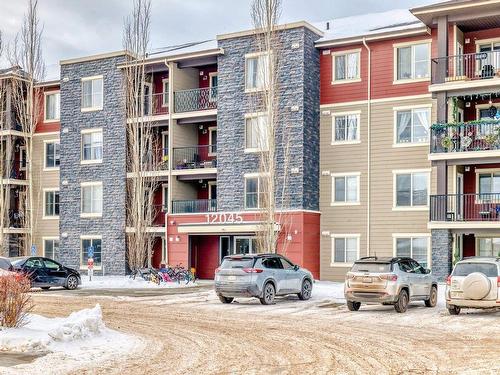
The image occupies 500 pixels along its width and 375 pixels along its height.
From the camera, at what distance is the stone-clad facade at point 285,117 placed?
117 feet

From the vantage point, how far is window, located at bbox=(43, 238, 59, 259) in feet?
150

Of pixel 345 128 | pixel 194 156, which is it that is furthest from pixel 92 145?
pixel 345 128

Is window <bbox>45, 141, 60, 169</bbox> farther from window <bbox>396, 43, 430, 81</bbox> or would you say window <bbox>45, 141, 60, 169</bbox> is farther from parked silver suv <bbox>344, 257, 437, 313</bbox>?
parked silver suv <bbox>344, 257, 437, 313</bbox>

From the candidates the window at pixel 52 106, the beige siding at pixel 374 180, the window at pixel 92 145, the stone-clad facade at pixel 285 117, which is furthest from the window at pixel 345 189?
the window at pixel 52 106

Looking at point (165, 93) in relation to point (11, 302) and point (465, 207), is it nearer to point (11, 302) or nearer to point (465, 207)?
point (465, 207)

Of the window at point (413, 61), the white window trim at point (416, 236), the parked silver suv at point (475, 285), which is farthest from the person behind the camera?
the window at point (413, 61)

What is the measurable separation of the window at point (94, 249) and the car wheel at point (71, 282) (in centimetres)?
1141

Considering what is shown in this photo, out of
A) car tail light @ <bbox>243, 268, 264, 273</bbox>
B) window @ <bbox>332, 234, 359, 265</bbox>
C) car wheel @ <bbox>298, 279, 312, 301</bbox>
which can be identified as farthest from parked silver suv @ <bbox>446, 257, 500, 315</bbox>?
window @ <bbox>332, 234, 359, 265</bbox>

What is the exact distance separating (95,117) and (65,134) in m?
2.63

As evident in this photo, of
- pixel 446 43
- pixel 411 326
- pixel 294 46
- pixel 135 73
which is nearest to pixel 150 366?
pixel 411 326

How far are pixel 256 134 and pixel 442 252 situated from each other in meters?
11.4

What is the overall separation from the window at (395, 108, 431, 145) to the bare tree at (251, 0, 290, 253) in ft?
17.6

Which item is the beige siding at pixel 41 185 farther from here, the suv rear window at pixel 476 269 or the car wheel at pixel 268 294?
the suv rear window at pixel 476 269

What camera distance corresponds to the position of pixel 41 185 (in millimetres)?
46781
